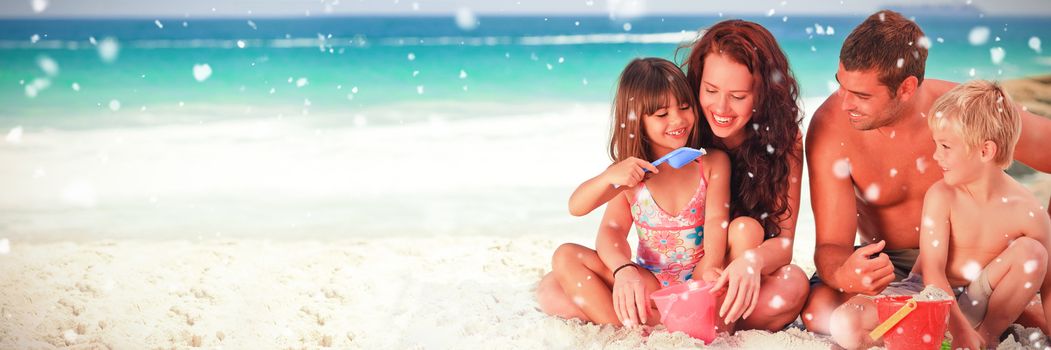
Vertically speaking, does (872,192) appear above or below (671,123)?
below

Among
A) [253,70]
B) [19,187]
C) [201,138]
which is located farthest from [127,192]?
[253,70]

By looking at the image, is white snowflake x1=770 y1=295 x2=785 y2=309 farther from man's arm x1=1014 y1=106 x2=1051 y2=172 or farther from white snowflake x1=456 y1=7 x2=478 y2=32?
white snowflake x1=456 y1=7 x2=478 y2=32

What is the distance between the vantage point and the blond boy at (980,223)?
2.73 meters

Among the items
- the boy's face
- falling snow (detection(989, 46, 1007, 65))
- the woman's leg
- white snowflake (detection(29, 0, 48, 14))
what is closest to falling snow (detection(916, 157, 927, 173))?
the boy's face

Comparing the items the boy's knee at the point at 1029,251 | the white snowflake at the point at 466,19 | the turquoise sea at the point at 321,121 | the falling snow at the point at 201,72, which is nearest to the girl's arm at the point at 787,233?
the boy's knee at the point at 1029,251

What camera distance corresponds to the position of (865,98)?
2.89 meters

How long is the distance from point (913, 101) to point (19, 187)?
505 centimetres

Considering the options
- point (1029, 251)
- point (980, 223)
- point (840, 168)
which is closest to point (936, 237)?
point (980, 223)

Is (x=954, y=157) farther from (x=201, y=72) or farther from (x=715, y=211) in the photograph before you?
(x=201, y=72)

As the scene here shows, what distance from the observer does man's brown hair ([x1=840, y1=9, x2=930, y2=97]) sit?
112 inches

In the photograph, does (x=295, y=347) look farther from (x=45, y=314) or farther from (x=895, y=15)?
(x=895, y=15)

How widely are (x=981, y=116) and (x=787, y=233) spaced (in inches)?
24.5

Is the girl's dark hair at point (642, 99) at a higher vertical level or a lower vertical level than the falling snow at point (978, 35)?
higher

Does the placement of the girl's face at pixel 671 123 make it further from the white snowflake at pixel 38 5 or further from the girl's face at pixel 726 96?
the white snowflake at pixel 38 5
